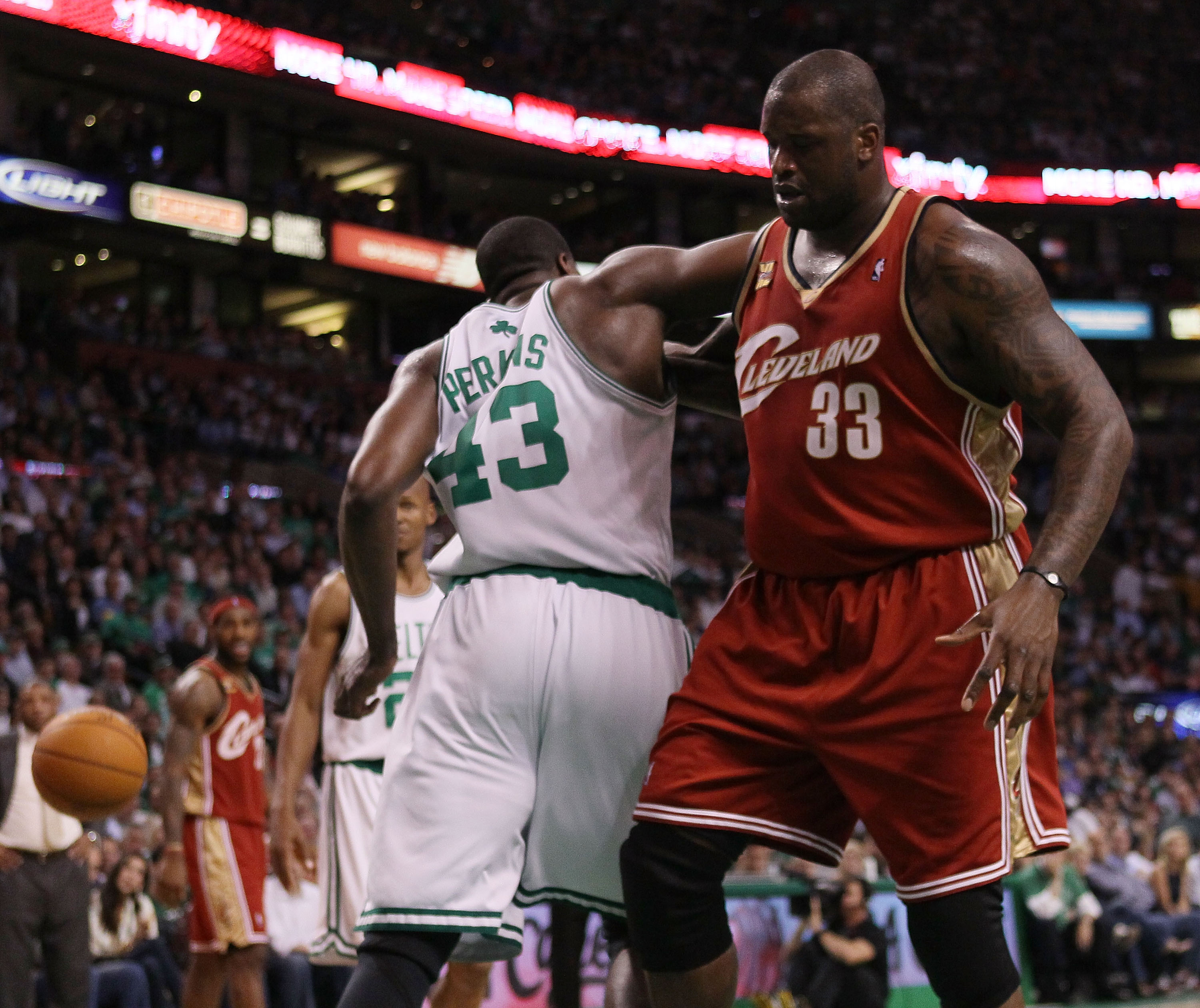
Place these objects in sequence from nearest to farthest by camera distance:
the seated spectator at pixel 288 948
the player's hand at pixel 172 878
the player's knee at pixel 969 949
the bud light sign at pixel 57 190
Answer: the player's knee at pixel 969 949 < the player's hand at pixel 172 878 < the seated spectator at pixel 288 948 < the bud light sign at pixel 57 190

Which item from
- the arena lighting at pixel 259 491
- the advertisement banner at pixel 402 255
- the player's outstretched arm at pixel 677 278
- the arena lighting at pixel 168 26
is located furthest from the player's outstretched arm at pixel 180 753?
the advertisement banner at pixel 402 255

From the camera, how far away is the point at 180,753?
19.1ft

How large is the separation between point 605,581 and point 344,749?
2.04 metres

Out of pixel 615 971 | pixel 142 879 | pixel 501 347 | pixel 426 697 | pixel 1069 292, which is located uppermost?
pixel 1069 292

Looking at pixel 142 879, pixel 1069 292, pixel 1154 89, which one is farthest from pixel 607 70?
pixel 142 879

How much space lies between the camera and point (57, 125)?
63.1ft

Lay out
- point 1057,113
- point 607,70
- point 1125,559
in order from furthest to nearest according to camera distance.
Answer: point 1057,113 → point 607,70 → point 1125,559

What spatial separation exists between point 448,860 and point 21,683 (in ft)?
27.5

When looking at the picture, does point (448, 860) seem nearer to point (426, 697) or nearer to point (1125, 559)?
point (426, 697)

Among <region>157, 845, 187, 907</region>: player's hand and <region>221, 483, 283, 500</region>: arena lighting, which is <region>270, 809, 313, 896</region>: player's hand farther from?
<region>221, 483, 283, 500</region>: arena lighting

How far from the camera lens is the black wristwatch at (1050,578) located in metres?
2.52

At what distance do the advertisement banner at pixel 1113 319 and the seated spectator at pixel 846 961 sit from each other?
22.2 metres

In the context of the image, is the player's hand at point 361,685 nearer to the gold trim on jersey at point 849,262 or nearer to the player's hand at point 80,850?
the gold trim on jersey at point 849,262

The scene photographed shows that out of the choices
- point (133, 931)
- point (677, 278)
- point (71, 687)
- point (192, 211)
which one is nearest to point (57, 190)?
point (192, 211)
